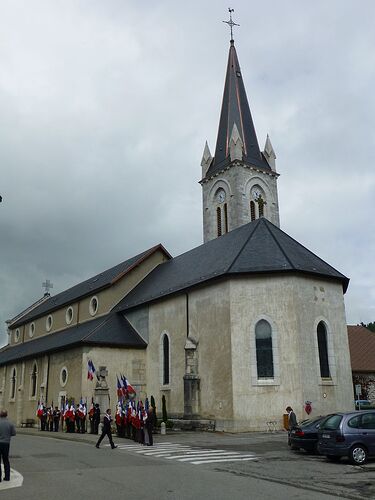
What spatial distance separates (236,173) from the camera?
51.9 meters

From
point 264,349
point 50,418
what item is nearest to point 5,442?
point 264,349

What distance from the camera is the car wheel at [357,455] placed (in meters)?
13.2

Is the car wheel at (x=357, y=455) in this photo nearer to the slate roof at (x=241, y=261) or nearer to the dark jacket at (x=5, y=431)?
the dark jacket at (x=5, y=431)

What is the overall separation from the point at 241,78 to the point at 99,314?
34.9 meters

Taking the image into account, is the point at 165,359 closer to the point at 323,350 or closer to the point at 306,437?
the point at 323,350

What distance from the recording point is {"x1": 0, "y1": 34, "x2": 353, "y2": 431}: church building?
23.6 metres

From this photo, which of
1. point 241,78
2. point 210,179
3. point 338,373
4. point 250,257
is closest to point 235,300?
point 250,257

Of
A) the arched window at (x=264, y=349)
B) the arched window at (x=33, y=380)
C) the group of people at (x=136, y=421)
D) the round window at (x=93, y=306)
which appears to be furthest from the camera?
the round window at (x=93, y=306)

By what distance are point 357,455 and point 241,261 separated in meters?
13.3

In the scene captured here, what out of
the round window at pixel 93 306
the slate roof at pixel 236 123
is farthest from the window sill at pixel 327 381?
the slate roof at pixel 236 123

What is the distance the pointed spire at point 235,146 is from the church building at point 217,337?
18.5 meters

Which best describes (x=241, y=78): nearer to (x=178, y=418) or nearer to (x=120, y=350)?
(x=120, y=350)

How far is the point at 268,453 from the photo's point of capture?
15.5 meters

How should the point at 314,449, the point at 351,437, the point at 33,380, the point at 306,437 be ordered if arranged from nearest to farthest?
the point at 351,437, the point at 306,437, the point at 314,449, the point at 33,380
